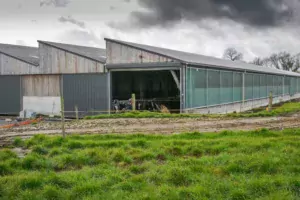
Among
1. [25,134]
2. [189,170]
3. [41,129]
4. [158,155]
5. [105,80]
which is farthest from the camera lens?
[105,80]

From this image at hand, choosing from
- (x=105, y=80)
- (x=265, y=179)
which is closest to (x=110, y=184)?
(x=265, y=179)

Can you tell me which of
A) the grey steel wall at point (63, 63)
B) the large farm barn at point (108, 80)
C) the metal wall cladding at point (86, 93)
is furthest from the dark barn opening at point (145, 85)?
the grey steel wall at point (63, 63)

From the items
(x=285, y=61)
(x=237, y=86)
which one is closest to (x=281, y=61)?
(x=285, y=61)

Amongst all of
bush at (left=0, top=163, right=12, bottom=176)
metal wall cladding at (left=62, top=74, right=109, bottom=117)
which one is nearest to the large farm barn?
metal wall cladding at (left=62, top=74, right=109, bottom=117)

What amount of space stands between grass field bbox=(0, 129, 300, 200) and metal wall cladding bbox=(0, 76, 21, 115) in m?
15.7

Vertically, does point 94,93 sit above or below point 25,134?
above

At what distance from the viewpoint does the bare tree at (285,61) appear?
87250mm

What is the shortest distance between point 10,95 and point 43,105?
301 centimetres

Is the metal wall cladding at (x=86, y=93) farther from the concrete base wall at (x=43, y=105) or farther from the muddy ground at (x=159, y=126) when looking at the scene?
the muddy ground at (x=159, y=126)

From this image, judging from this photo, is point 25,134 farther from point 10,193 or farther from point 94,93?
point 94,93

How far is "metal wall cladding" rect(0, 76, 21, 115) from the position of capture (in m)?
25.0

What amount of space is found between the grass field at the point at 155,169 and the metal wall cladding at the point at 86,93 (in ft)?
38.0

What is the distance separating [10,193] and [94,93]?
15.8 metres

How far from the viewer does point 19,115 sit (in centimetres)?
2450
